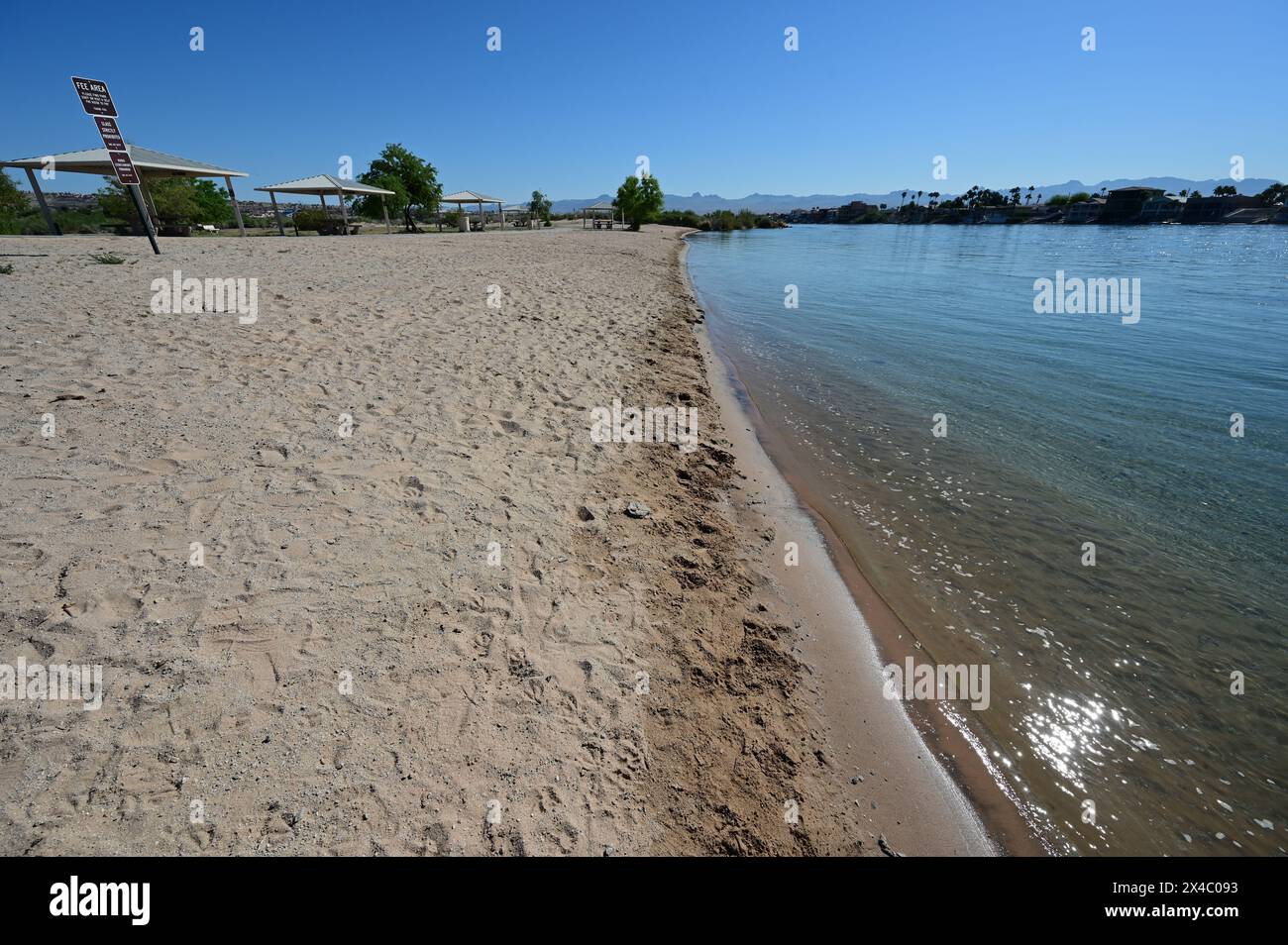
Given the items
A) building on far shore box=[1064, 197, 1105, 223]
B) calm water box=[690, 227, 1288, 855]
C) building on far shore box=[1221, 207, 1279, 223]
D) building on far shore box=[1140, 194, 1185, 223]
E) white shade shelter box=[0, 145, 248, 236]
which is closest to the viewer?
calm water box=[690, 227, 1288, 855]

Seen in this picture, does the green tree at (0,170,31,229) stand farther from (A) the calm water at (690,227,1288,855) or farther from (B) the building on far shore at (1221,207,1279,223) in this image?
(B) the building on far shore at (1221,207,1279,223)

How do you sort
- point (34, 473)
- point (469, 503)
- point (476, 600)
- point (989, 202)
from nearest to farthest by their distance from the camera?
point (476, 600), point (34, 473), point (469, 503), point (989, 202)

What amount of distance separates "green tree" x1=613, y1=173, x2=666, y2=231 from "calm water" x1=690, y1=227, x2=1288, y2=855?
182ft

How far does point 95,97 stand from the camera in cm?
1120

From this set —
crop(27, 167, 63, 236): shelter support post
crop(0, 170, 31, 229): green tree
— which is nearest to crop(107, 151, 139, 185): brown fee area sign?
crop(27, 167, 63, 236): shelter support post

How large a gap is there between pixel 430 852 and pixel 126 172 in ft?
58.3

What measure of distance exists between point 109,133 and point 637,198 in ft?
193

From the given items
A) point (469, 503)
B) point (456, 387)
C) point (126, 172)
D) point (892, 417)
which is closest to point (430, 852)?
point (469, 503)

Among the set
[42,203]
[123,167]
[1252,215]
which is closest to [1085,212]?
[1252,215]

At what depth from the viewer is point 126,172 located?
40.1 ft

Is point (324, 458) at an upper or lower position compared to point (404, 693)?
upper

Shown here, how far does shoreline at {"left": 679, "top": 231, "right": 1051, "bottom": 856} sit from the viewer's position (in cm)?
331

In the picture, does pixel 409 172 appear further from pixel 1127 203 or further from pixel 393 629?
pixel 1127 203

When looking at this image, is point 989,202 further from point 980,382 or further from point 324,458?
point 324,458
